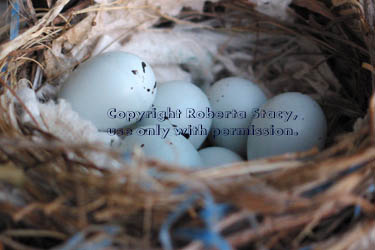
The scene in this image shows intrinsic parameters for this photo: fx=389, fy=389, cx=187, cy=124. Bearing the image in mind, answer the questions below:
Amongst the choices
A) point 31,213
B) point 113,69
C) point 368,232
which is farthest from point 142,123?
point 368,232

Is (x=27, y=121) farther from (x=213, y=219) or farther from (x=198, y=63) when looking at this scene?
(x=198, y=63)

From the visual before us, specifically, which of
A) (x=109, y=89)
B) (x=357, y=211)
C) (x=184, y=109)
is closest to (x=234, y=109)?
(x=184, y=109)

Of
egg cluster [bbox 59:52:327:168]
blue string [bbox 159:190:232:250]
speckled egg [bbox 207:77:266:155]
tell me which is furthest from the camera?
speckled egg [bbox 207:77:266:155]

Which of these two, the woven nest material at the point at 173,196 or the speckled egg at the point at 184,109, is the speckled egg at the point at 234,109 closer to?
the speckled egg at the point at 184,109

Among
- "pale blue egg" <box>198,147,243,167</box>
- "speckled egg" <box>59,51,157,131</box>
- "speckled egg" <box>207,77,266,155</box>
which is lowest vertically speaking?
"pale blue egg" <box>198,147,243,167</box>

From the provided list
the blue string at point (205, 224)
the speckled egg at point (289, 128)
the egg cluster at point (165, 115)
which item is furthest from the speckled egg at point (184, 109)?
the blue string at point (205, 224)

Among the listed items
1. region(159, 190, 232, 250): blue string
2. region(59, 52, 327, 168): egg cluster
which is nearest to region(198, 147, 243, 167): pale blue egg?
region(59, 52, 327, 168): egg cluster

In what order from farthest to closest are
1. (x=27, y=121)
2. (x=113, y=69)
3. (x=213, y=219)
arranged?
(x=113, y=69), (x=27, y=121), (x=213, y=219)

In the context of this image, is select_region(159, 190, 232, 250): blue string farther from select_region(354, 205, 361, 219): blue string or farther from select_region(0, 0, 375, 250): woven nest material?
select_region(354, 205, 361, 219): blue string
